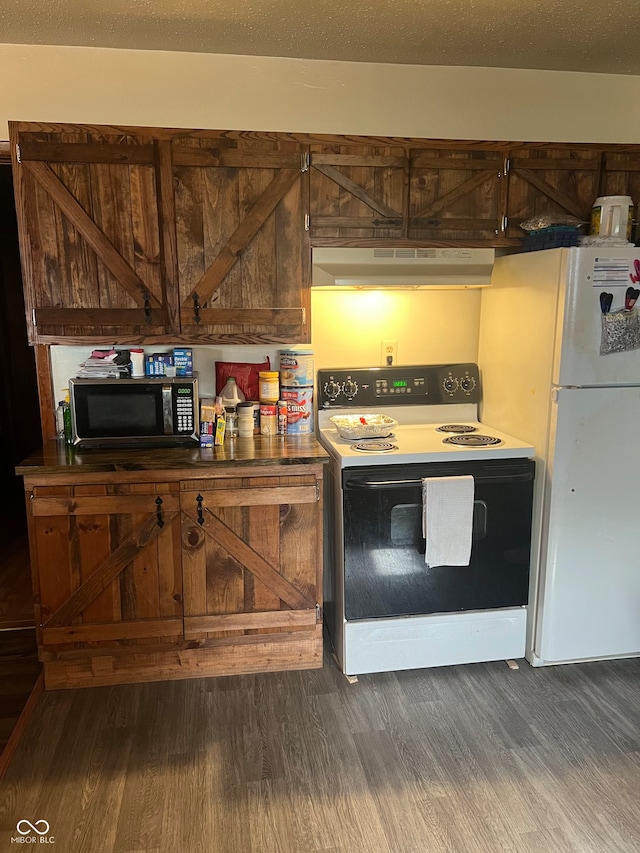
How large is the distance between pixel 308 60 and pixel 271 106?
247 mm

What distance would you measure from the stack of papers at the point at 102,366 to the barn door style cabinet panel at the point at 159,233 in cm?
15

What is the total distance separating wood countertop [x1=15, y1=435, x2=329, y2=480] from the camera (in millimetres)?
2223

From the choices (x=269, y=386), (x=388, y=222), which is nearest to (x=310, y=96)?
(x=388, y=222)

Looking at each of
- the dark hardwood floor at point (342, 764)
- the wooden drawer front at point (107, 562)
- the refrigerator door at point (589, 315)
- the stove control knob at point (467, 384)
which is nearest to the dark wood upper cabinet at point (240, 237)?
the wooden drawer front at point (107, 562)

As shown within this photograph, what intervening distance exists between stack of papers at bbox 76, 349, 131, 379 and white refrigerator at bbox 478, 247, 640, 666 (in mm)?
1700

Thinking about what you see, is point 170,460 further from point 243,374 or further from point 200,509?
point 243,374

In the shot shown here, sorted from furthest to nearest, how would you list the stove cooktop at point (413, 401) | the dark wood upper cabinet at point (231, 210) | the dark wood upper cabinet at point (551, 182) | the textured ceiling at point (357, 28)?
the stove cooktop at point (413, 401)
the dark wood upper cabinet at point (551, 182)
the dark wood upper cabinet at point (231, 210)
the textured ceiling at point (357, 28)

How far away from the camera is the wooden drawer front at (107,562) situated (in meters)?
2.25

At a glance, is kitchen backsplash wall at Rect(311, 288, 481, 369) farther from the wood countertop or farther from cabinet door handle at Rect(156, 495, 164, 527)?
cabinet door handle at Rect(156, 495, 164, 527)

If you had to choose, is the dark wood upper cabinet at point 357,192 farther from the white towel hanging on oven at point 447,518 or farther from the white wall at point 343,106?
the white towel hanging on oven at point 447,518

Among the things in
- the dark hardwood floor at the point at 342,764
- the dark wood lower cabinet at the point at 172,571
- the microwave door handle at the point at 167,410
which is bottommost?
the dark hardwood floor at the point at 342,764

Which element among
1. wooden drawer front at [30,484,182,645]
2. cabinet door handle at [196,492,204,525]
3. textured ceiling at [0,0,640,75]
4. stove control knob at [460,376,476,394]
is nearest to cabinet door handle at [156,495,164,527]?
wooden drawer front at [30,484,182,645]

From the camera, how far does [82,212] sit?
7.60 feet

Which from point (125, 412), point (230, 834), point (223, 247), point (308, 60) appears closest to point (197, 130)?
point (223, 247)
